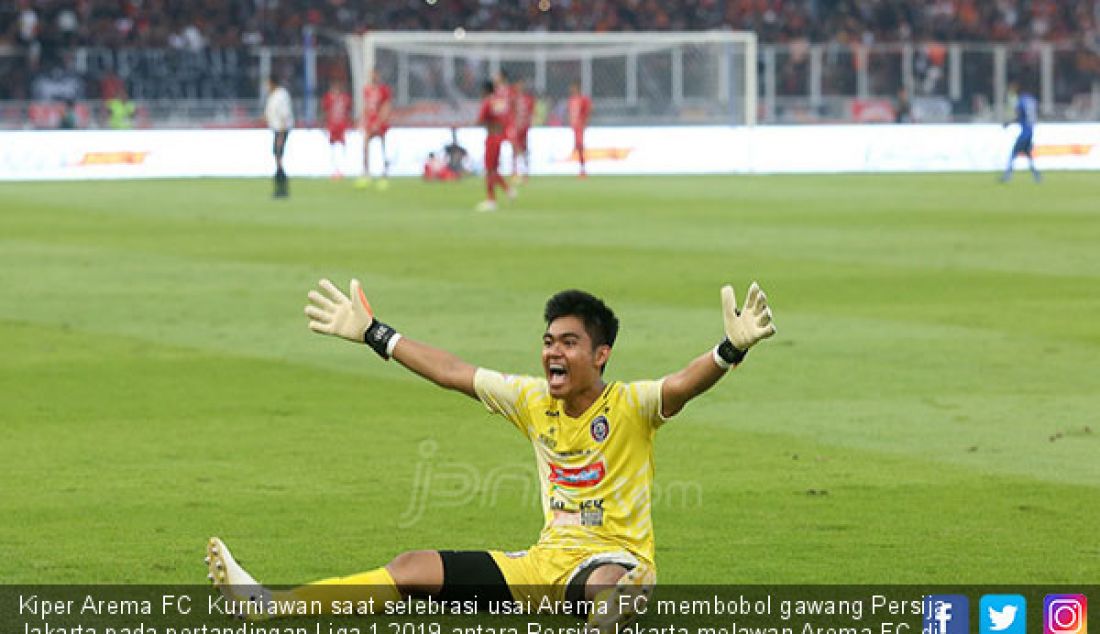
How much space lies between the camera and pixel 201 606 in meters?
7.81

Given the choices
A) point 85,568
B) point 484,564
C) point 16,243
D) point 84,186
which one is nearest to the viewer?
point 484,564

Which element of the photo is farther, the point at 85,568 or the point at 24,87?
the point at 24,87

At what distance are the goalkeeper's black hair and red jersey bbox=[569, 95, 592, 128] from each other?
37.5m

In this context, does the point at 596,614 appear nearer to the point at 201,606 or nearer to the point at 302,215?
the point at 201,606

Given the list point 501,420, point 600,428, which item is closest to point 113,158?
point 501,420

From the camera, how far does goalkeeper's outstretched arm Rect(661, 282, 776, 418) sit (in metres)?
6.86

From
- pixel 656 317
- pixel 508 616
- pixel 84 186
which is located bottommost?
pixel 508 616

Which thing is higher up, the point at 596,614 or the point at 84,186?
the point at 84,186

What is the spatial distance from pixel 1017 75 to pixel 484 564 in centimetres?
4666

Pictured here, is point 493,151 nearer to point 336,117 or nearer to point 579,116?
point 336,117

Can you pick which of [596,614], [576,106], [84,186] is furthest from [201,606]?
[576,106]

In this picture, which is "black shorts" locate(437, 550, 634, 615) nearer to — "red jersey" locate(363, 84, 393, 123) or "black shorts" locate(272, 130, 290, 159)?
"black shorts" locate(272, 130, 290, 159)

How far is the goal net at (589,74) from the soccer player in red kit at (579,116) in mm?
3177

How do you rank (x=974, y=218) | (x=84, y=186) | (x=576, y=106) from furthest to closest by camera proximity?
1. (x=576, y=106)
2. (x=84, y=186)
3. (x=974, y=218)
